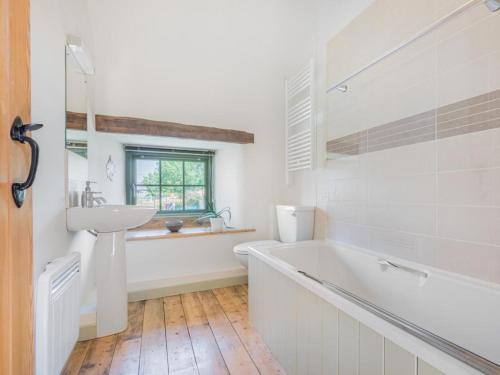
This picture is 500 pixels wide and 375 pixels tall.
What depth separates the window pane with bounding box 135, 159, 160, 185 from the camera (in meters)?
2.79

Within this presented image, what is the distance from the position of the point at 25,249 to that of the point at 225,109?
2.14 meters

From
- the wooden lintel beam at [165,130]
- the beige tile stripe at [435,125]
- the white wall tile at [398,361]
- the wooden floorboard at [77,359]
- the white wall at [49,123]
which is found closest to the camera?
the white wall tile at [398,361]

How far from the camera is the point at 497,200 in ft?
3.55

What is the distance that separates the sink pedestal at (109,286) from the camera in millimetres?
1550

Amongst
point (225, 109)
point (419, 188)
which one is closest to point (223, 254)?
point (225, 109)

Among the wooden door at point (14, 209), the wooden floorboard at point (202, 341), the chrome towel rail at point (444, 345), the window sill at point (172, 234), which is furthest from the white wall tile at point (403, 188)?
the wooden door at point (14, 209)

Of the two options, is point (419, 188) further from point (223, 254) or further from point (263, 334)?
point (223, 254)

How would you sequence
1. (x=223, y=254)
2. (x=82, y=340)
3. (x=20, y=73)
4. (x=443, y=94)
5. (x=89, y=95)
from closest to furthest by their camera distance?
(x=20, y=73)
(x=443, y=94)
(x=82, y=340)
(x=89, y=95)
(x=223, y=254)

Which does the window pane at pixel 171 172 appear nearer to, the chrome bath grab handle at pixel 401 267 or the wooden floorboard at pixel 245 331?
the wooden floorboard at pixel 245 331

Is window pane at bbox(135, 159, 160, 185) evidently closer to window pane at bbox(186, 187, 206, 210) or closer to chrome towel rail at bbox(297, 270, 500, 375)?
window pane at bbox(186, 187, 206, 210)

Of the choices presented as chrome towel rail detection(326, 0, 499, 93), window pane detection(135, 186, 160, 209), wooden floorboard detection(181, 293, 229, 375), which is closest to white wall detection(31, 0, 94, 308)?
wooden floorboard detection(181, 293, 229, 375)

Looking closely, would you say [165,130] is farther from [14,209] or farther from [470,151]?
[470,151]

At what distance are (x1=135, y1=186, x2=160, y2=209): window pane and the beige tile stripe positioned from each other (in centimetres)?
225

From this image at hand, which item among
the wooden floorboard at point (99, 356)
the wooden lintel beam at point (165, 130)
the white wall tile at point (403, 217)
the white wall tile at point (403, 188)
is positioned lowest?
the wooden floorboard at point (99, 356)
